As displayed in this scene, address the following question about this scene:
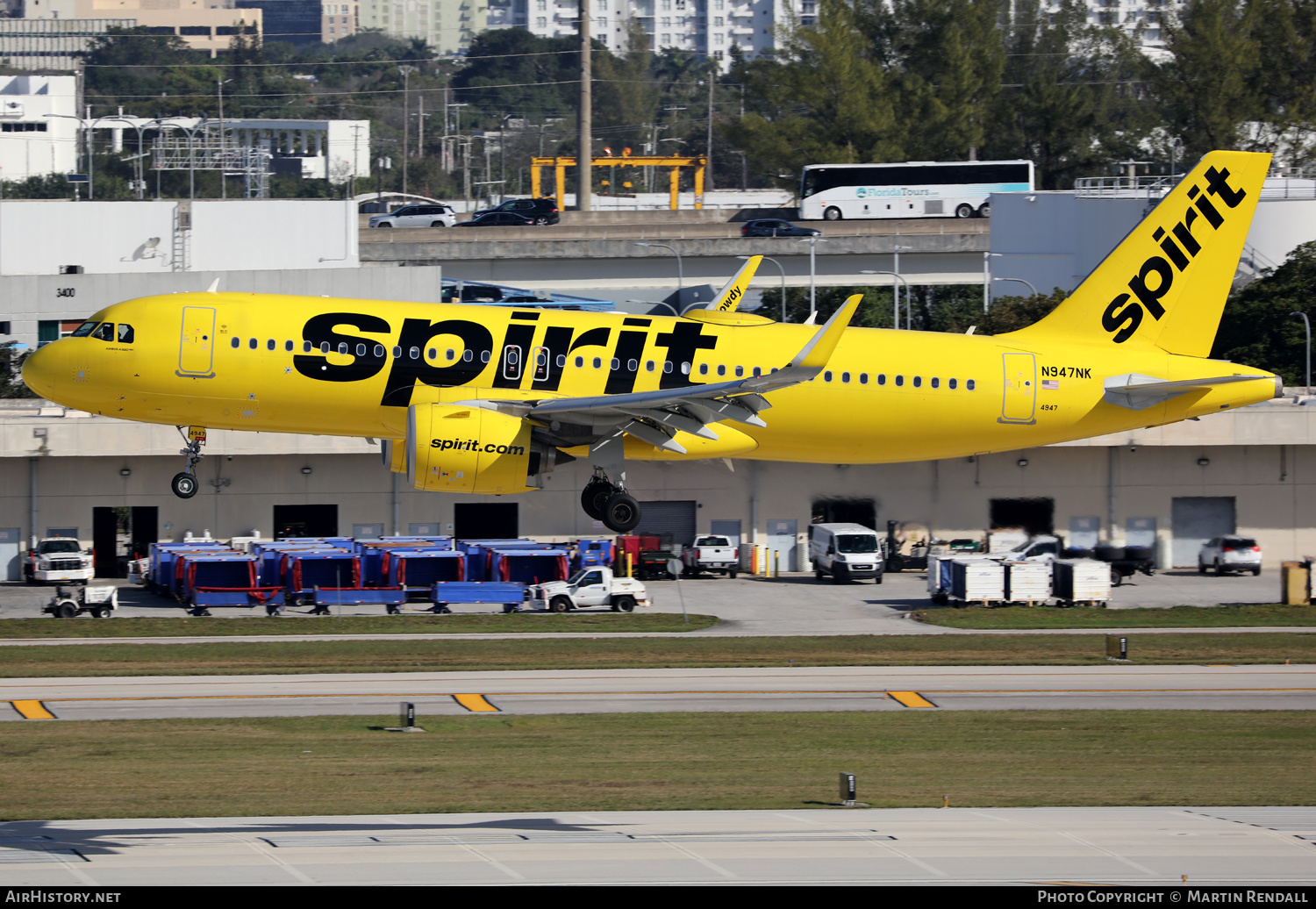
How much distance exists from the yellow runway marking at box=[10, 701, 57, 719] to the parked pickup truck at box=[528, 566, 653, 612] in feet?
86.9

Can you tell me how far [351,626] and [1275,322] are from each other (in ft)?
240

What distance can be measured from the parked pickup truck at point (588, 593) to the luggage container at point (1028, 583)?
17.2 m

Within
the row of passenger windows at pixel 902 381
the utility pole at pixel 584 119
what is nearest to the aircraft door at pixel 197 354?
the row of passenger windows at pixel 902 381

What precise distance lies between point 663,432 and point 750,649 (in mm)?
19684

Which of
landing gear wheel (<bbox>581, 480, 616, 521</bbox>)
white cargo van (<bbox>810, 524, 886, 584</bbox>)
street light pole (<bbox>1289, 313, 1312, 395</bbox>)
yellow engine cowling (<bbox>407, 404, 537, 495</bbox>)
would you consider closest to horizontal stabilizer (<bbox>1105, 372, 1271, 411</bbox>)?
landing gear wheel (<bbox>581, 480, 616, 521</bbox>)

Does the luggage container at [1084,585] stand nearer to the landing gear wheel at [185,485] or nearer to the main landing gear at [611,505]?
the main landing gear at [611,505]

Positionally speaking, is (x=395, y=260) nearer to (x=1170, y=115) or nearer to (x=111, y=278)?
(x=111, y=278)

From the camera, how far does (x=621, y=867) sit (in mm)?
27719

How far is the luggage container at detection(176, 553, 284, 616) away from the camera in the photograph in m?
66.2

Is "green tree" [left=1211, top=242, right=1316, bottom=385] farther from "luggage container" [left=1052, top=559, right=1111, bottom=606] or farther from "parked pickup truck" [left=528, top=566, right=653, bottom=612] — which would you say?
"parked pickup truck" [left=528, top=566, right=653, bottom=612]

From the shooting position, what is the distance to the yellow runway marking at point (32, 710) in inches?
1687

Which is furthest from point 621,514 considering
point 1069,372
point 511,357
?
point 1069,372

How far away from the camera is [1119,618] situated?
2591 inches

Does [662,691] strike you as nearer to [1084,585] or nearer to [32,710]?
[32,710]
